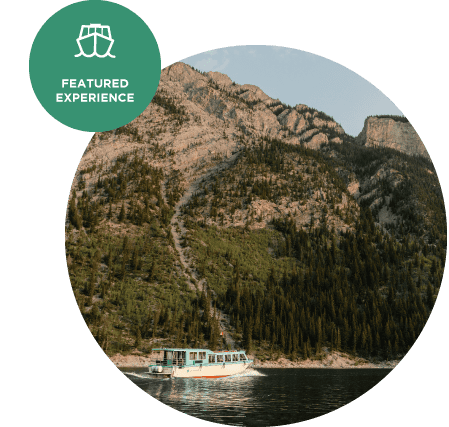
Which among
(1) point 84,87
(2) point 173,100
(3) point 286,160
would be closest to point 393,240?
(3) point 286,160

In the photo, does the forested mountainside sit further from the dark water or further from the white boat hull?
the dark water

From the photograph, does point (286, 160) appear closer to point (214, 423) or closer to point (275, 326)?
point (275, 326)

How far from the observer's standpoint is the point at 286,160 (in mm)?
60875

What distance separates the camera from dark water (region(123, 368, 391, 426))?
48.8 feet

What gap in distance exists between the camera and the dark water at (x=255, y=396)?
1486 centimetres

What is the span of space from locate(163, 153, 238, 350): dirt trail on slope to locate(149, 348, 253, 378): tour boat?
648cm

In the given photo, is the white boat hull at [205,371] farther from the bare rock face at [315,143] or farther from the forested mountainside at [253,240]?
the bare rock face at [315,143]

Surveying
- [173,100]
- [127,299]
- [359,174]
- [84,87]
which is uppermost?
[173,100]

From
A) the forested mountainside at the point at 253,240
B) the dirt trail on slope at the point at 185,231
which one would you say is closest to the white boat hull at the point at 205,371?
the forested mountainside at the point at 253,240

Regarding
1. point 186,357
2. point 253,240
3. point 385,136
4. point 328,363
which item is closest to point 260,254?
point 253,240

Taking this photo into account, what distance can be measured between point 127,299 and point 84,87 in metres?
21.1

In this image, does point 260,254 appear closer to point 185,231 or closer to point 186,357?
point 185,231

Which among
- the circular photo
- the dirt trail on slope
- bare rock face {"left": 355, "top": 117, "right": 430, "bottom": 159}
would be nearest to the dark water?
the circular photo

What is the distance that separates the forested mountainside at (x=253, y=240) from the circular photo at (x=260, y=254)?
185 millimetres
